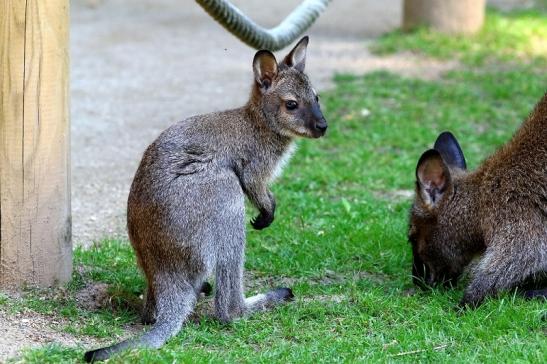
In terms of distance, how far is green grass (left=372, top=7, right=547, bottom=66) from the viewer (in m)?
13.0

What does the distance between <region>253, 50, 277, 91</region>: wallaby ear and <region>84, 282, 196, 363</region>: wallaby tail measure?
4.60 ft

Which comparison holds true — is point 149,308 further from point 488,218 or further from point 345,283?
point 488,218

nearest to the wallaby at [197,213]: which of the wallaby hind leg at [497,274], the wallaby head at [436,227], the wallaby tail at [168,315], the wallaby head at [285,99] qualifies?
the wallaby tail at [168,315]

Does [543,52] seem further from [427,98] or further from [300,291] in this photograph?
[300,291]

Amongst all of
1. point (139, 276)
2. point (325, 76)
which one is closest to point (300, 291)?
point (139, 276)

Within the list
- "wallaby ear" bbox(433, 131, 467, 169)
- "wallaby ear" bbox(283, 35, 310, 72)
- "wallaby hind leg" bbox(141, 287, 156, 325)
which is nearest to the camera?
"wallaby hind leg" bbox(141, 287, 156, 325)

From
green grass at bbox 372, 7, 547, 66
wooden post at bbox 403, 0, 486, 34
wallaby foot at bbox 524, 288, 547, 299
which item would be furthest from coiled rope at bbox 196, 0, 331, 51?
wooden post at bbox 403, 0, 486, 34

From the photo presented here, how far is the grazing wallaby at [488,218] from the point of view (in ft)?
19.4

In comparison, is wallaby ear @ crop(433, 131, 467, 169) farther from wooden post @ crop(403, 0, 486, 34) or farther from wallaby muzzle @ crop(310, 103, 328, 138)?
wooden post @ crop(403, 0, 486, 34)

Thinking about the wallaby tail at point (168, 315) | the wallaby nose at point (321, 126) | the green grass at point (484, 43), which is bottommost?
the wallaby tail at point (168, 315)

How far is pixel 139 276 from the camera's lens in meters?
6.55

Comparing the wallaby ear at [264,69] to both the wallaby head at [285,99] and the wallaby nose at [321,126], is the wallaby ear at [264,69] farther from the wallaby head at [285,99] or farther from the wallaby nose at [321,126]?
the wallaby nose at [321,126]

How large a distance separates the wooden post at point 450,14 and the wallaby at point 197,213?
317 inches

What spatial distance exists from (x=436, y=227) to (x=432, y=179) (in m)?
0.30
